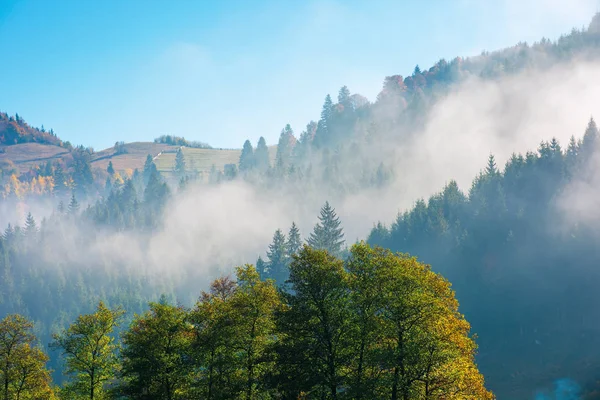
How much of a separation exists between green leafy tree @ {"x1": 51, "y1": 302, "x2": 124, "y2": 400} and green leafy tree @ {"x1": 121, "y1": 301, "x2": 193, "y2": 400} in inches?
130

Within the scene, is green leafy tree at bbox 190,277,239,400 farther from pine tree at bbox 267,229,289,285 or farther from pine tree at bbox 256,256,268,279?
pine tree at bbox 256,256,268,279

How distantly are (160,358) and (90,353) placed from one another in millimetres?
7224

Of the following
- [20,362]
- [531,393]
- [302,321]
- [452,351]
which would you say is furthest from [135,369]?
[531,393]

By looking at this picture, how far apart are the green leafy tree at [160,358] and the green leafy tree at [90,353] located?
3307mm

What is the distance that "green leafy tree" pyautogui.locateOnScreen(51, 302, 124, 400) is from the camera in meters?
38.5

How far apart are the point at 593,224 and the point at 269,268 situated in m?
73.7

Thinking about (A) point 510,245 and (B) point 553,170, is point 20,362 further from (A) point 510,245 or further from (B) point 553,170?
(B) point 553,170

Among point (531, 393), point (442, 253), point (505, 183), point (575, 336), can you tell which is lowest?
point (531, 393)

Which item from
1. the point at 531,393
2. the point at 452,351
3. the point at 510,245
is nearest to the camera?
the point at 452,351

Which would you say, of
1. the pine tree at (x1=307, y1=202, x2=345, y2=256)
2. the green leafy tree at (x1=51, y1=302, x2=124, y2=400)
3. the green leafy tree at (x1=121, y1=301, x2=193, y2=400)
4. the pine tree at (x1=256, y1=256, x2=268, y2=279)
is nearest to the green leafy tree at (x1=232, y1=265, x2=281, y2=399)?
the green leafy tree at (x1=121, y1=301, x2=193, y2=400)

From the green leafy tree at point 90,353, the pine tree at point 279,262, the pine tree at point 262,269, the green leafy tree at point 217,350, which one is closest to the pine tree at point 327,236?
the pine tree at point 279,262

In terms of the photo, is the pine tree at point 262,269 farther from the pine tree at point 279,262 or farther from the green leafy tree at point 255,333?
the green leafy tree at point 255,333

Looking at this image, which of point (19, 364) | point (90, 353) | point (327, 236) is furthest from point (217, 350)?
point (327, 236)

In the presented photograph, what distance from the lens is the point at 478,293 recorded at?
109938mm
